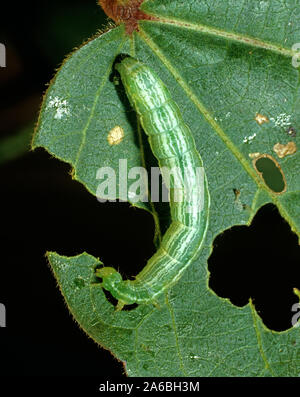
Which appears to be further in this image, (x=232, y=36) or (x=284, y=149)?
(x=284, y=149)

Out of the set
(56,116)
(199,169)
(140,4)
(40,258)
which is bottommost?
(40,258)

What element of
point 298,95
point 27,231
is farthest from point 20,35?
point 298,95

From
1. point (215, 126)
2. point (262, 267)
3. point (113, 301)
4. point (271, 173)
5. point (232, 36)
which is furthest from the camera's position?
point (262, 267)

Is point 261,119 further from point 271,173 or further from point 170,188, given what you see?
point 170,188

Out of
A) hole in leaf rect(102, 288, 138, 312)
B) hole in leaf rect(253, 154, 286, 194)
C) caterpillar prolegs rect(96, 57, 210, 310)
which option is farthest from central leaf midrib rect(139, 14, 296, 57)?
hole in leaf rect(102, 288, 138, 312)

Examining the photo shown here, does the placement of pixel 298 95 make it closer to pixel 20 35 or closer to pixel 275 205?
pixel 275 205

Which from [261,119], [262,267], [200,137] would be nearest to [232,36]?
[261,119]

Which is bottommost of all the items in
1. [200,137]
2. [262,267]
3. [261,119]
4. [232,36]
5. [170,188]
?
[262,267]
